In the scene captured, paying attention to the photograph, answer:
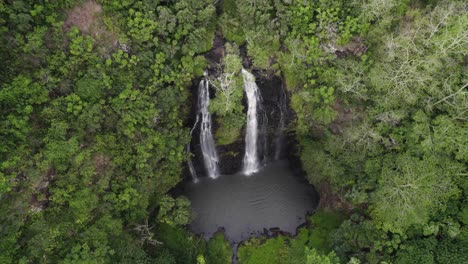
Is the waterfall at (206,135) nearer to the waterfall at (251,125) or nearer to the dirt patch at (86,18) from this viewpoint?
the waterfall at (251,125)

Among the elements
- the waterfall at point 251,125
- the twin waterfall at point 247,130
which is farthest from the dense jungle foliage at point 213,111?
the waterfall at point 251,125

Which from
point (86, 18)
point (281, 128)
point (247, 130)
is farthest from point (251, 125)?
point (86, 18)

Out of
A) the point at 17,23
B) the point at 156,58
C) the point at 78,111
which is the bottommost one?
the point at 78,111

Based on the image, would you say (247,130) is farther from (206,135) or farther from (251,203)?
(251,203)

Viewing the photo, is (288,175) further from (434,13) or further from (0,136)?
(0,136)

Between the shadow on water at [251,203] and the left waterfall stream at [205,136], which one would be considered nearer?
the left waterfall stream at [205,136]

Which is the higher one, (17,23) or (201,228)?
(17,23)

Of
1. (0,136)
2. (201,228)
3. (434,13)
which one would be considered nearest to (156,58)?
(0,136)
